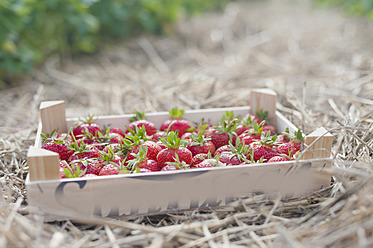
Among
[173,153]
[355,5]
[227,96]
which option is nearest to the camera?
[173,153]

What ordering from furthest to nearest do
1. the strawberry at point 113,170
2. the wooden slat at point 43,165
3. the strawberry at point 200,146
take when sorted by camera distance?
the strawberry at point 200,146 → the strawberry at point 113,170 → the wooden slat at point 43,165

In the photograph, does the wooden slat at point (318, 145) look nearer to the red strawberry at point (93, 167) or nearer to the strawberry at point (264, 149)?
the strawberry at point (264, 149)

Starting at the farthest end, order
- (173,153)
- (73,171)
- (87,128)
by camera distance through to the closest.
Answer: (87,128) < (173,153) < (73,171)

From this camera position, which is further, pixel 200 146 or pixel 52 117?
pixel 52 117

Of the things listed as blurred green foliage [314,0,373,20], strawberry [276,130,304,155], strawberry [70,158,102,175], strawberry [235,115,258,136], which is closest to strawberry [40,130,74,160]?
strawberry [70,158,102,175]

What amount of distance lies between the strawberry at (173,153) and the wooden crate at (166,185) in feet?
0.55

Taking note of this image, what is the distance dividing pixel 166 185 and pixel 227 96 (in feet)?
4.92

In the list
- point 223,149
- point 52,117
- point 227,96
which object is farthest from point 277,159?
point 227,96

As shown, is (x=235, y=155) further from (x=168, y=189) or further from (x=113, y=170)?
(x=113, y=170)

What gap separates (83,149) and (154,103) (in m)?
1.24

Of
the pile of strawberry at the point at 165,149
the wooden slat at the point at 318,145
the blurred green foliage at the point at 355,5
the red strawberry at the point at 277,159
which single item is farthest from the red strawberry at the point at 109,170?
the blurred green foliage at the point at 355,5

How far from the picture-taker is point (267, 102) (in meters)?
2.31

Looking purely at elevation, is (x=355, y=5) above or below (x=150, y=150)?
above

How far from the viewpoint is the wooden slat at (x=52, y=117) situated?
212cm
